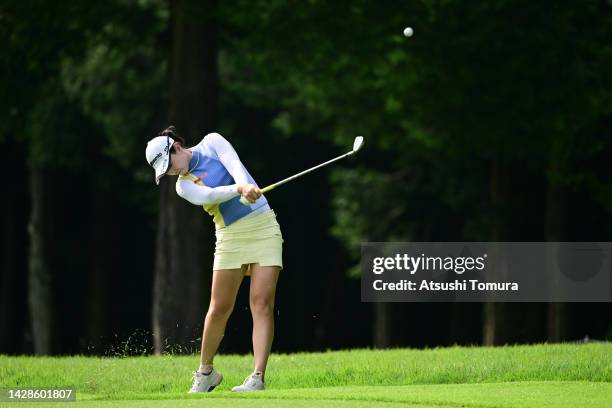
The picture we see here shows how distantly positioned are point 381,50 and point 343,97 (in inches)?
→ 178

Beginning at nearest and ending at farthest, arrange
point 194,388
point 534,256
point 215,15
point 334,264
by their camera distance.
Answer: point 194,388, point 215,15, point 534,256, point 334,264

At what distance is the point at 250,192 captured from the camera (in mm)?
9938

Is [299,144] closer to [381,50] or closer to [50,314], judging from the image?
[50,314]

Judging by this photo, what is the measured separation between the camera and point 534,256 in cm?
2302

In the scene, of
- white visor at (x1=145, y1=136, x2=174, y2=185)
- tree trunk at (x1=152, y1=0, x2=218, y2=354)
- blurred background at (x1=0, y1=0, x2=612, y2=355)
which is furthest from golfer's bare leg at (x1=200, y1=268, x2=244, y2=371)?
tree trunk at (x1=152, y1=0, x2=218, y2=354)

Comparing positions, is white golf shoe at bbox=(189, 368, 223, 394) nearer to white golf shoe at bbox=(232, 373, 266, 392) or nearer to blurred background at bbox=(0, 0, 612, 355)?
white golf shoe at bbox=(232, 373, 266, 392)

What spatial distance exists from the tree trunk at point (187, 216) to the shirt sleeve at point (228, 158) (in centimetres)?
950

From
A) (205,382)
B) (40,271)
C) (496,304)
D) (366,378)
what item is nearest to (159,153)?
(205,382)

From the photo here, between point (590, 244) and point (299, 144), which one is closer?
point (590, 244)

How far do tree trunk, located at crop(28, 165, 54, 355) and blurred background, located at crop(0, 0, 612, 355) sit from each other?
0.17 feet

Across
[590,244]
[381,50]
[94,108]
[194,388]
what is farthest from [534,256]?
[194,388]

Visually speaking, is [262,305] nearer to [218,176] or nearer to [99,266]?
[218,176]

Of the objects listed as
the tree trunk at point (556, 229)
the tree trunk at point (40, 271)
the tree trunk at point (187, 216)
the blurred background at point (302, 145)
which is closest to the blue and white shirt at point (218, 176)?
the blurred background at point (302, 145)

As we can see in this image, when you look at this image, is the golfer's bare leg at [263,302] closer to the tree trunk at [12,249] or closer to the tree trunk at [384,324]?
the tree trunk at [384,324]
